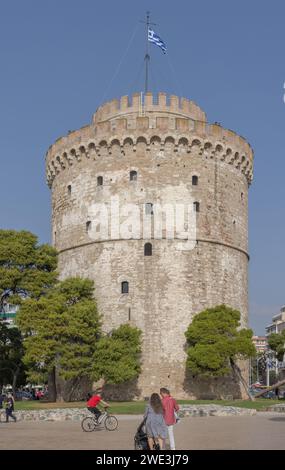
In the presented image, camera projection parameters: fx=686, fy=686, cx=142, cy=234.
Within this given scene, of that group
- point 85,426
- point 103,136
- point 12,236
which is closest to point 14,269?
point 12,236

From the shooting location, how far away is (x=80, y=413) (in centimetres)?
2220

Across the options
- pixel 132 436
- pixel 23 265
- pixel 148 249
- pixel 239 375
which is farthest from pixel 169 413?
pixel 239 375

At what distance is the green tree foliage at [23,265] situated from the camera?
3133 centimetres

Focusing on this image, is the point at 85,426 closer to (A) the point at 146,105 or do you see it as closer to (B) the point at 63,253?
(B) the point at 63,253

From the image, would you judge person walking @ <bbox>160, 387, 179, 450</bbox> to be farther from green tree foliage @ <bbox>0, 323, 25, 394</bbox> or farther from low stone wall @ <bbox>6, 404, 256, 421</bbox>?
green tree foliage @ <bbox>0, 323, 25, 394</bbox>

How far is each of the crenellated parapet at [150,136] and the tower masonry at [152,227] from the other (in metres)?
0.05

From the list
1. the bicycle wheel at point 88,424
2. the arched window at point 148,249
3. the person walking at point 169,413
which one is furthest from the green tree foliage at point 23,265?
the person walking at point 169,413

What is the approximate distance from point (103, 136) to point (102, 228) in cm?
481

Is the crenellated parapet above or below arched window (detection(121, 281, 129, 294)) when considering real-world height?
above

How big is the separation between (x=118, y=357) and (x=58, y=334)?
9.77 feet

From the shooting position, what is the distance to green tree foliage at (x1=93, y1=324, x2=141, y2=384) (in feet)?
101

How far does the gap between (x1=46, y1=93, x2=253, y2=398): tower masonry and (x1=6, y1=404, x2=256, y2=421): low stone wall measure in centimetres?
945

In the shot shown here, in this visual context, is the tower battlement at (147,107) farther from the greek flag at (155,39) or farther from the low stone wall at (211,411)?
the low stone wall at (211,411)

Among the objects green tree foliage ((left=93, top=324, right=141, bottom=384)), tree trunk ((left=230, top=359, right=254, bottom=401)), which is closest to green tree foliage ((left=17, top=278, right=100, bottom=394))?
green tree foliage ((left=93, top=324, right=141, bottom=384))
